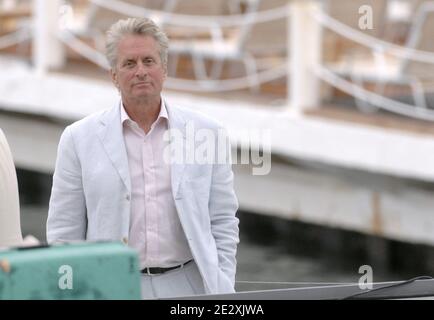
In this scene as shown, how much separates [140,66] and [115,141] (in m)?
0.22

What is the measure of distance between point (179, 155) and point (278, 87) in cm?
685

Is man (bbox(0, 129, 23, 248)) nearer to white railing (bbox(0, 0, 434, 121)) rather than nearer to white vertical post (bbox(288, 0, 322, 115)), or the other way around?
white railing (bbox(0, 0, 434, 121))

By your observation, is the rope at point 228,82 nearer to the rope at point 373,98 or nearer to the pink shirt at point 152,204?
the rope at point 373,98

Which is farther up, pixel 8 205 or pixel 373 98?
pixel 373 98

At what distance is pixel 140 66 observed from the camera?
3.17 m

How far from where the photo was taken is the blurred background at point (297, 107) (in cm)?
871

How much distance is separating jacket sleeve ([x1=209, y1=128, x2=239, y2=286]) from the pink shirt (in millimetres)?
132

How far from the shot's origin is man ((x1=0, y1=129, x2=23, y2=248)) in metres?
3.01

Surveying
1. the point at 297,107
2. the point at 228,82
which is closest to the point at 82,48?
the point at 228,82

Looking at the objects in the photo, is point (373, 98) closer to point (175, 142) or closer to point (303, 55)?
point (303, 55)

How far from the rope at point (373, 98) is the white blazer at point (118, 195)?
205 inches

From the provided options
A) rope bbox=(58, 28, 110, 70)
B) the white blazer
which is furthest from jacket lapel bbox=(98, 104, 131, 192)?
rope bbox=(58, 28, 110, 70)
